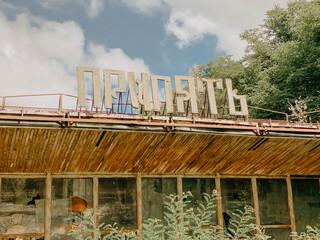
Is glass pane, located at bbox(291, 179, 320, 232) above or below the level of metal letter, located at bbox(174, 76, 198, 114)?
below

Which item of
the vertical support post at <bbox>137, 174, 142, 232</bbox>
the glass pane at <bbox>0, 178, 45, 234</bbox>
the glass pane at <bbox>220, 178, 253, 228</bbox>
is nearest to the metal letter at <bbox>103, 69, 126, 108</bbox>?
the vertical support post at <bbox>137, 174, 142, 232</bbox>

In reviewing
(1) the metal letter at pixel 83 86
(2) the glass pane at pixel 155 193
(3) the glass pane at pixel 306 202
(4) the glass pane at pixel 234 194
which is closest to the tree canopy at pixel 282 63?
(3) the glass pane at pixel 306 202

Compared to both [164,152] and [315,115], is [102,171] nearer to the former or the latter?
Result: [164,152]

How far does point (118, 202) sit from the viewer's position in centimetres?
1138

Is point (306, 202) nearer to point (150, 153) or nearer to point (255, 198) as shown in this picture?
point (255, 198)

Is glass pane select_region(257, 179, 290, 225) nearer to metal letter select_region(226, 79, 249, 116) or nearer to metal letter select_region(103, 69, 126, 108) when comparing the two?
metal letter select_region(226, 79, 249, 116)

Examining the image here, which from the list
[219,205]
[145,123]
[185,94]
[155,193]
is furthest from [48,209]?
[219,205]

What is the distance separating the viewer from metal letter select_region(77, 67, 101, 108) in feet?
33.7

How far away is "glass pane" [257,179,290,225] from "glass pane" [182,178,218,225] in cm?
172

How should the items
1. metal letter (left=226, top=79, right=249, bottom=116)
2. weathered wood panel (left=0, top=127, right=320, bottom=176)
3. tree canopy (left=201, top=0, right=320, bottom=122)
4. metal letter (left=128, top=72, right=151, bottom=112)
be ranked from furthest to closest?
tree canopy (left=201, top=0, right=320, bottom=122)
metal letter (left=226, top=79, right=249, bottom=116)
metal letter (left=128, top=72, right=151, bottom=112)
weathered wood panel (left=0, top=127, right=320, bottom=176)

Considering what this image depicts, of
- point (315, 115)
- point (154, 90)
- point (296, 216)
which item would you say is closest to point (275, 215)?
point (296, 216)

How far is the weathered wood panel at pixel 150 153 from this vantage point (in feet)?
32.0

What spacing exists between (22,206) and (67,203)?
1.21 metres

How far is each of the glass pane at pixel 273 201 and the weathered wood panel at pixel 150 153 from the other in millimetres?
389
